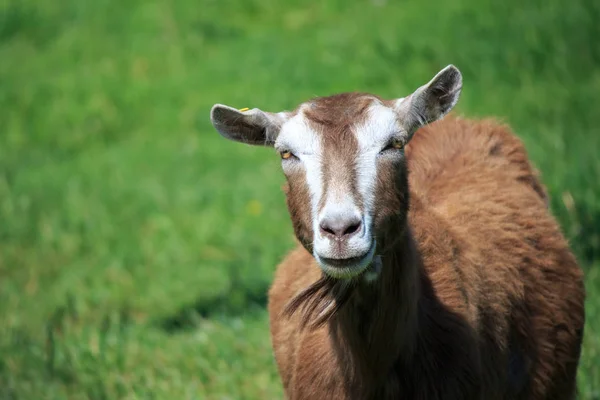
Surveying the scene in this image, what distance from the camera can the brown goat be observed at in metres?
4.25

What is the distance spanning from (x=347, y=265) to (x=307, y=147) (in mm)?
629

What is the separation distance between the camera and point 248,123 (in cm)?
476

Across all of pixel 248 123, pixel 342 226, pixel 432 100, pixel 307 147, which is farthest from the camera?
pixel 248 123

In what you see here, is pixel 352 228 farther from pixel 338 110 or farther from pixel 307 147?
pixel 338 110

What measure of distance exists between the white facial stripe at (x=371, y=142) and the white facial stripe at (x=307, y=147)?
179mm

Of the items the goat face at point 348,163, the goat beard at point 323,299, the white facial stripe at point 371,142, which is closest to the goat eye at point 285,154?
the goat face at point 348,163

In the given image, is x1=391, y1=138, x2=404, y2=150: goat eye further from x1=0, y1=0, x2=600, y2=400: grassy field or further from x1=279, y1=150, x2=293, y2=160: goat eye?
x1=0, y1=0, x2=600, y2=400: grassy field

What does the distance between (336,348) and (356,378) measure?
7.1 inches

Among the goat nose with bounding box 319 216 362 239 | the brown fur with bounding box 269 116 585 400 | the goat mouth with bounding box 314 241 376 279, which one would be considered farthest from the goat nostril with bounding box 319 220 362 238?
the brown fur with bounding box 269 116 585 400

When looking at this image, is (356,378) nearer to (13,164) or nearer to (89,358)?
(89,358)

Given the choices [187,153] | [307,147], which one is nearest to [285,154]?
[307,147]

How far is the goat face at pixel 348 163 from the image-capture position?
13.2 ft

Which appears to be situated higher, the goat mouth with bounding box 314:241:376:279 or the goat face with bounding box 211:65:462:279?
the goat face with bounding box 211:65:462:279

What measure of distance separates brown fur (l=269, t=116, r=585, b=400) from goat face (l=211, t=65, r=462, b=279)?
0.03 m
